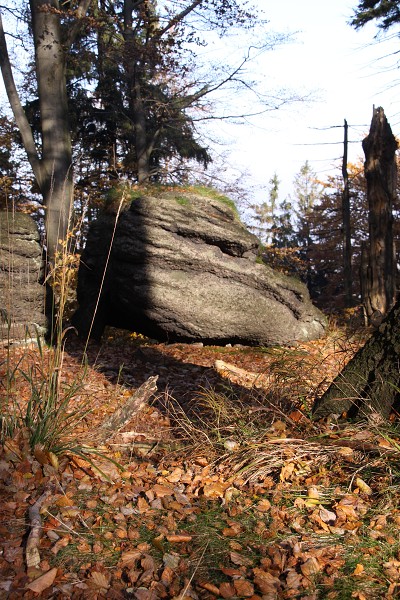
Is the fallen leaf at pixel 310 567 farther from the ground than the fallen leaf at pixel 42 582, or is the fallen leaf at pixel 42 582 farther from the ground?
the fallen leaf at pixel 310 567

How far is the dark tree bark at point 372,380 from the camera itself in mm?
3514

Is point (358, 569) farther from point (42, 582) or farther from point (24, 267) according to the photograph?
point (24, 267)

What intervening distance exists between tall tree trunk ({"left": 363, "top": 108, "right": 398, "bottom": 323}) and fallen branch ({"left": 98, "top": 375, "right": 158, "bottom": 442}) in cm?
739

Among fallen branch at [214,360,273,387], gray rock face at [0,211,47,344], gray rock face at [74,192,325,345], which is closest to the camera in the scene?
fallen branch at [214,360,273,387]

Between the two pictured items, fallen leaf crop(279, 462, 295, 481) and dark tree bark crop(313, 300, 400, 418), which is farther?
dark tree bark crop(313, 300, 400, 418)

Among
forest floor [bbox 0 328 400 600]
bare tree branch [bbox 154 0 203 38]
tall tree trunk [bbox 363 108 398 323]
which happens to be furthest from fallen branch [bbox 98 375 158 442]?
bare tree branch [bbox 154 0 203 38]

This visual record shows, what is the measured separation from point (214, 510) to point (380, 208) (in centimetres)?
910

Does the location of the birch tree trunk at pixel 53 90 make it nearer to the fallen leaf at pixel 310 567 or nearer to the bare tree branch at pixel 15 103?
the bare tree branch at pixel 15 103

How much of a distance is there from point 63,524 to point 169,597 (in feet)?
2.25

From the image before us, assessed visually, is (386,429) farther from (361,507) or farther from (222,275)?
(222,275)

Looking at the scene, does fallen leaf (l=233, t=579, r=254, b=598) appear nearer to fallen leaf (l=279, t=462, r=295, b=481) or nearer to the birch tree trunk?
fallen leaf (l=279, t=462, r=295, b=481)

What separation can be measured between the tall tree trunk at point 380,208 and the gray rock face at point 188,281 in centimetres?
259

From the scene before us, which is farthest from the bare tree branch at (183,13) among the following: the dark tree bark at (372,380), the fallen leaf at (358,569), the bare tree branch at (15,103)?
the fallen leaf at (358,569)

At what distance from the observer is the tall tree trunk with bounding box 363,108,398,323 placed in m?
10.9
